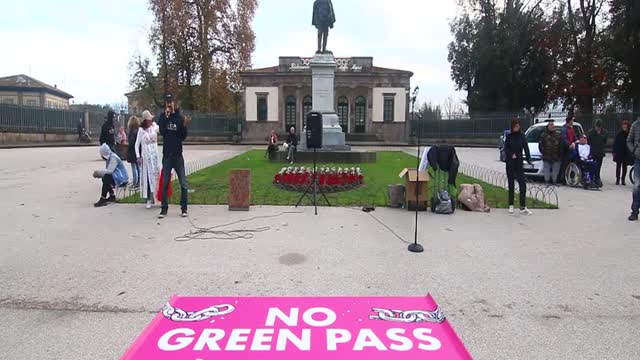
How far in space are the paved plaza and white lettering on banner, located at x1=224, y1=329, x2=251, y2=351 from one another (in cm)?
84

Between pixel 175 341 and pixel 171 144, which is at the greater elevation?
pixel 171 144

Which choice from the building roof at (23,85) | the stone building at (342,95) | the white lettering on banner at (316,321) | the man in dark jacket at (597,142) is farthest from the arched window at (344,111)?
the building roof at (23,85)

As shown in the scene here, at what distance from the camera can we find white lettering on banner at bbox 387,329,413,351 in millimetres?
3464

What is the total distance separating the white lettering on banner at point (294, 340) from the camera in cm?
344

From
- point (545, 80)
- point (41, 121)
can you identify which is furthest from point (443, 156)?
point (41, 121)

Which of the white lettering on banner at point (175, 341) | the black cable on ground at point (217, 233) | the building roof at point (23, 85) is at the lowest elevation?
the white lettering on banner at point (175, 341)

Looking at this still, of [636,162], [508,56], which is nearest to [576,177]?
[636,162]

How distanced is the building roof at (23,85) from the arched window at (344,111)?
5662cm

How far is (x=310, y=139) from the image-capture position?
10.3 meters

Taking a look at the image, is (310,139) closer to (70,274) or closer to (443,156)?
(443,156)

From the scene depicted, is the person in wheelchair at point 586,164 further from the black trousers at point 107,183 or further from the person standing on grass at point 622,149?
the black trousers at point 107,183

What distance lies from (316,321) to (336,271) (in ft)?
4.91

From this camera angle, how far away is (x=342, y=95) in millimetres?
47844

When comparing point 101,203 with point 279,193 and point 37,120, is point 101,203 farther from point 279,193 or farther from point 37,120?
point 37,120
